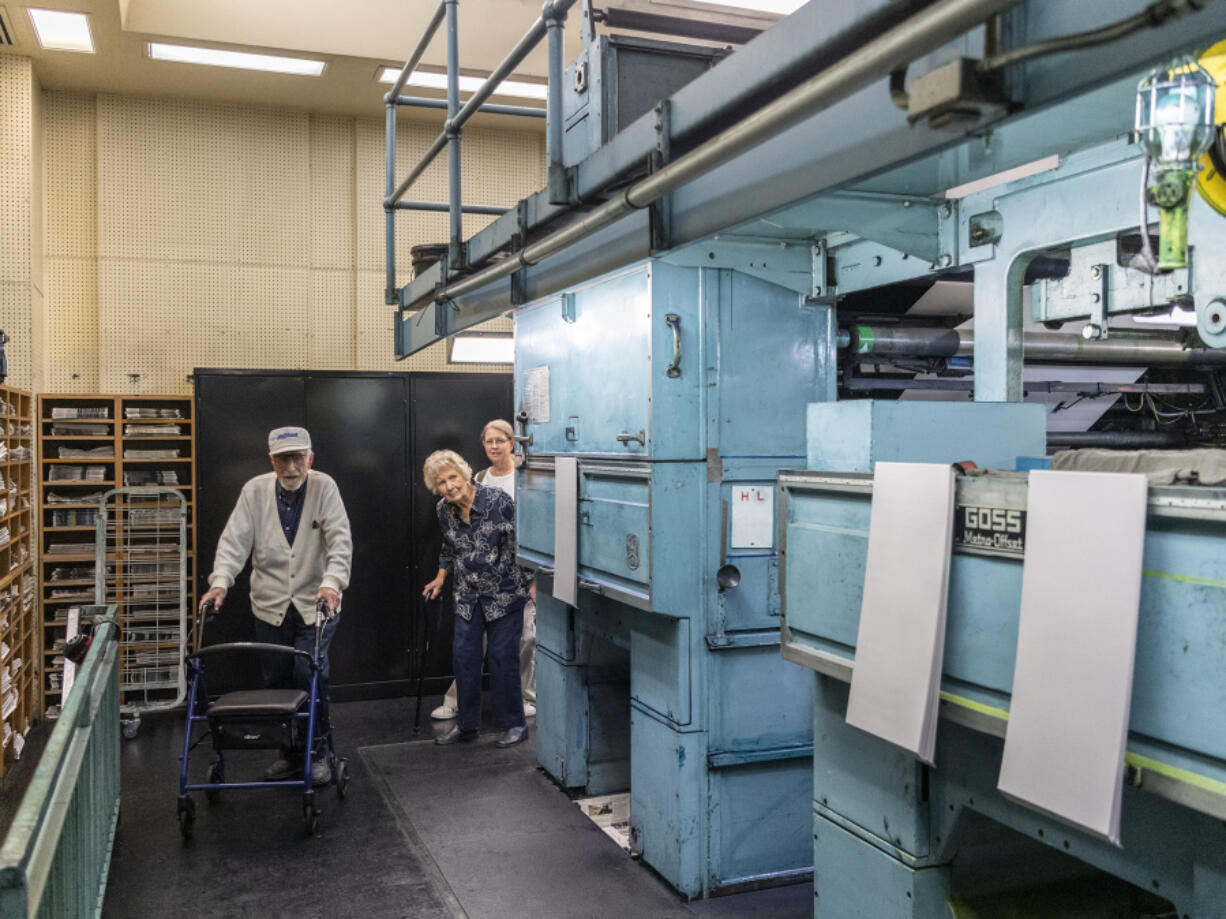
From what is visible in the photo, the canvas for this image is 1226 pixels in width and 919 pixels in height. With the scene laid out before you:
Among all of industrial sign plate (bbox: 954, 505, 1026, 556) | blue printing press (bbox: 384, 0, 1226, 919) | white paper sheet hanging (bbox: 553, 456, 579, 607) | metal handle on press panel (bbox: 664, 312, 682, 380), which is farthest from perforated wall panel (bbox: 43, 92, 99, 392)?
industrial sign plate (bbox: 954, 505, 1026, 556)

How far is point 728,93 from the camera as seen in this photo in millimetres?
2281

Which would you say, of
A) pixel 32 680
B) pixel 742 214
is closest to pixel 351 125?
pixel 32 680

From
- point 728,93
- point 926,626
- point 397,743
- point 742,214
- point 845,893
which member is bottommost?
point 397,743

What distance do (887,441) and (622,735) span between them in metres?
3.23

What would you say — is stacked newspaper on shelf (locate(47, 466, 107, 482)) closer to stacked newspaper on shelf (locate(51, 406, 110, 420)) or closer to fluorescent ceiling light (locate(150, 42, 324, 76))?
stacked newspaper on shelf (locate(51, 406, 110, 420))

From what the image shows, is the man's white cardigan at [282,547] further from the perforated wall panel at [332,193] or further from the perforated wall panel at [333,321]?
the perforated wall panel at [332,193]

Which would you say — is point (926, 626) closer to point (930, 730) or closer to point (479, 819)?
point (930, 730)

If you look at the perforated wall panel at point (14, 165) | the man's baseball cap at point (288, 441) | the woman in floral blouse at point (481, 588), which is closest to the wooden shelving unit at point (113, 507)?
the perforated wall panel at point (14, 165)

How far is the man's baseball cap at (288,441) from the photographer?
17.9ft

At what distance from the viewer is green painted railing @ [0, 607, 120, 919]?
1958 millimetres

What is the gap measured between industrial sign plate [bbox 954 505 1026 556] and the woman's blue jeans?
13.8 feet

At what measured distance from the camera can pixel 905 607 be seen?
2.36 metres

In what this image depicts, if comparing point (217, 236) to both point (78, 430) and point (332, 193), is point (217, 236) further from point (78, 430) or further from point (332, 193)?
point (78, 430)

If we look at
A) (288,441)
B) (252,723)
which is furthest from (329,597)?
(288,441)
